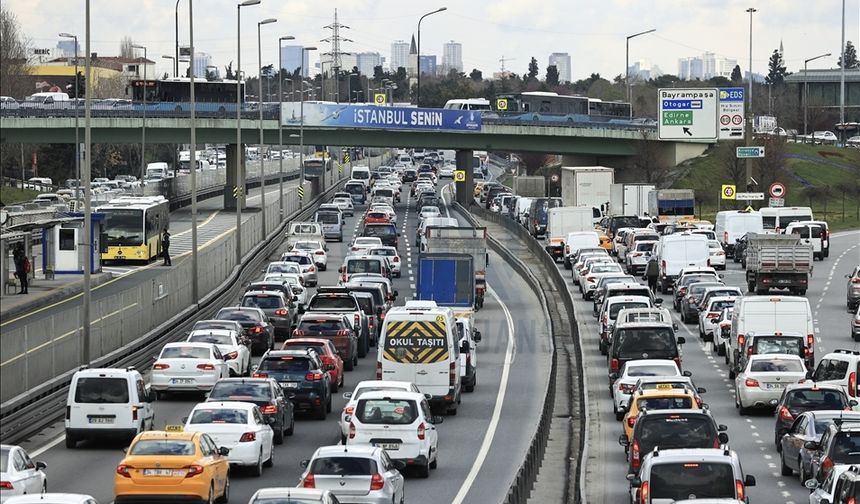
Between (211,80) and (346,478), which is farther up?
(211,80)

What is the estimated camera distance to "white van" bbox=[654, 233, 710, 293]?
6494cm

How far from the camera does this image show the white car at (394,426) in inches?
1111

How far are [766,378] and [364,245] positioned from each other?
37.9 metres

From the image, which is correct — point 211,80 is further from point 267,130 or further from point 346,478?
point 346,478

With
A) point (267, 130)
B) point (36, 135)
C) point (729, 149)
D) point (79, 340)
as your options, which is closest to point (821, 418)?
point (79, 340)

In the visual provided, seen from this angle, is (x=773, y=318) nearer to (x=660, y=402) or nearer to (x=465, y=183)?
(x=660, y=402)

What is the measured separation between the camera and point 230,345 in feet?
130

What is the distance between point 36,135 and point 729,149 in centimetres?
4848

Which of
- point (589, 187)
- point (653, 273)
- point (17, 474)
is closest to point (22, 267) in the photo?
point (653, 273)

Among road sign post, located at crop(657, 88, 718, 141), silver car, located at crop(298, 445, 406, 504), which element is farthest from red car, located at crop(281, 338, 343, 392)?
road sign post, located at crop(657, 88, 718, 141)

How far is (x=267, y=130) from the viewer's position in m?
110

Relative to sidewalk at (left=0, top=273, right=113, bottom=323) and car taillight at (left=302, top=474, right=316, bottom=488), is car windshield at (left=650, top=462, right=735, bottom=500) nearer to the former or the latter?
car taillight at (left=302, top=474, right=316, bottom=488)

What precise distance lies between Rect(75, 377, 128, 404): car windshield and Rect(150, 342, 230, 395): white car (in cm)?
616

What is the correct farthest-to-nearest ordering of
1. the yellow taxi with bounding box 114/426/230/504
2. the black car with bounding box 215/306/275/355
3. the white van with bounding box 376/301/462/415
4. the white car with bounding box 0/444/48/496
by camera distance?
the black car with bounding box 215/306/275/355 < the white van with bounding box 376/301/462/415 < the yellow taxi with bounding box 114/426/230/504 < the white car with bounding box 0/444/48/496
